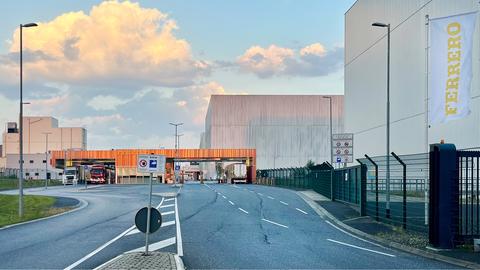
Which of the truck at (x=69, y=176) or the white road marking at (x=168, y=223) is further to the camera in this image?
the truck at (x=69, y=176)

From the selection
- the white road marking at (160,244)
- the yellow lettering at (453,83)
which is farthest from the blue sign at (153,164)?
the yellow lettering at (453,83)

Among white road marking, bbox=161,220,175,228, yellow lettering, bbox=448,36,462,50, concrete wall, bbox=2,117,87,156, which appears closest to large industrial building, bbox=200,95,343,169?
concrete wall, bbox=2,117,87,156

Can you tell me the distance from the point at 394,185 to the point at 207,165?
385ft

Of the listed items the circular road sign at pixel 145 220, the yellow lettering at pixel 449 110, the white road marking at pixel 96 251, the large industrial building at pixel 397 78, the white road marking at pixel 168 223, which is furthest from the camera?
the large industrial building at pixel 397 78

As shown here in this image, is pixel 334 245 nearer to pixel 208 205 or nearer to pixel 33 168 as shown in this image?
pixel 208 205

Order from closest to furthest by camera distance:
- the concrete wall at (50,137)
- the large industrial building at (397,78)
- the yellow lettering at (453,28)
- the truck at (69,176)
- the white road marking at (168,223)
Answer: the white road marking at (168,223)
the yellow lettering at (453,28)
the large industrial building at (397,78)
the truck at (69,176)
the concrete wall at (50,137)

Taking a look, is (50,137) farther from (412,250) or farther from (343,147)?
(412,250)

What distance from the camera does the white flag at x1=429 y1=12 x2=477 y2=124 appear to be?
71.1ft

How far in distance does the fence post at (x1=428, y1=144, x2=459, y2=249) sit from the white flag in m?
7.05

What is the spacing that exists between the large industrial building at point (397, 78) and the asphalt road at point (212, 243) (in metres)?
16.3

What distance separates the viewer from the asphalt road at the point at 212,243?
12828mm

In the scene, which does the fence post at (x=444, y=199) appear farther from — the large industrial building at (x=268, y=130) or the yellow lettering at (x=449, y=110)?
the large industrial building at (x=268, y=130)

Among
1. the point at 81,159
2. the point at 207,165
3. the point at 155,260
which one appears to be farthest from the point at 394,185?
the point at 207,165

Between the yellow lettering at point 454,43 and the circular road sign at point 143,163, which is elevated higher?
the yellow lettering at point 454,43
